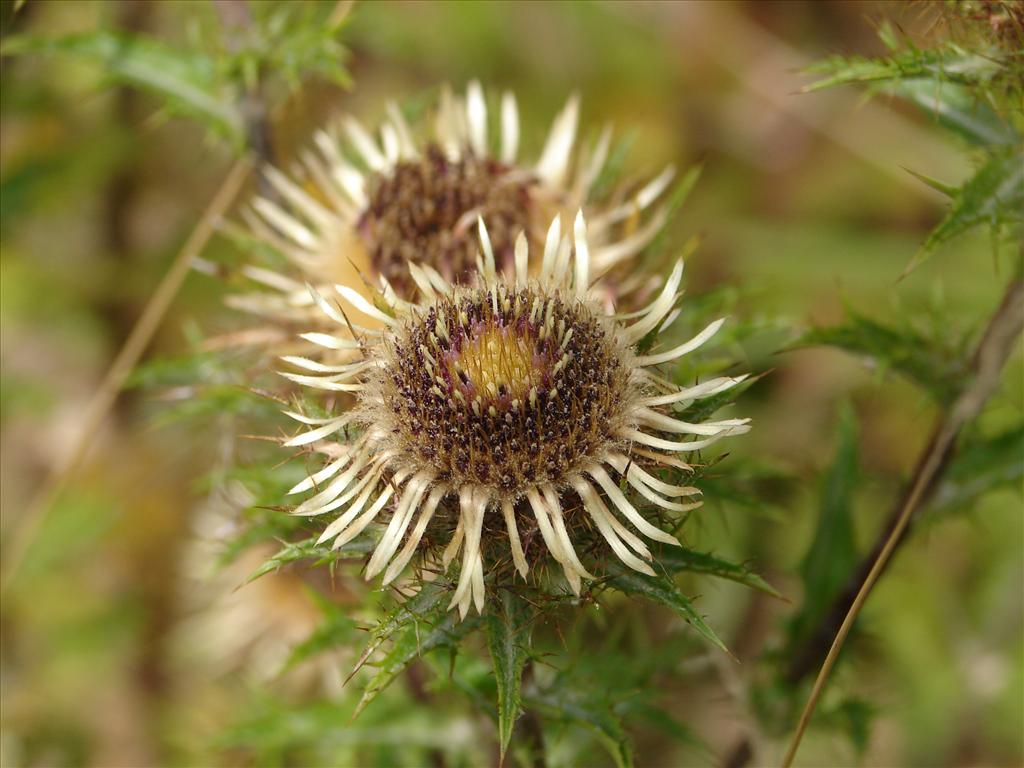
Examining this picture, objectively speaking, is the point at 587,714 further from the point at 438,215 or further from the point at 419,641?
the point at 438,215

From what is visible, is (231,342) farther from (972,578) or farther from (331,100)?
(972,578)

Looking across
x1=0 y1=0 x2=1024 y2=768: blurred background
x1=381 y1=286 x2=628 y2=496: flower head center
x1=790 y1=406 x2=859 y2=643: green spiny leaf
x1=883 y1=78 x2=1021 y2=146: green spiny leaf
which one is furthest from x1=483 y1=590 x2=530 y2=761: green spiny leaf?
x1=0 y1=0 x2=1024 y2=768: blurred background

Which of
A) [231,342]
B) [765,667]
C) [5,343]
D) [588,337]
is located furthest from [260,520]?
[5,343]

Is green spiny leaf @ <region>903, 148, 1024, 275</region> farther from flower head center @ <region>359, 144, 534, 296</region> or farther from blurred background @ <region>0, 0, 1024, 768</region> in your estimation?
blurred background @ <region>0, 0, 1024, 768</region>

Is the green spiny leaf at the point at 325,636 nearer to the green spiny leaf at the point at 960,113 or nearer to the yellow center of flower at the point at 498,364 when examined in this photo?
the yellow center of flower at the point at 498,364

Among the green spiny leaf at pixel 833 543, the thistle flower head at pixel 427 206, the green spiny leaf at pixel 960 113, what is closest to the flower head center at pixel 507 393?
the thistle flower head at pixel 427 206
